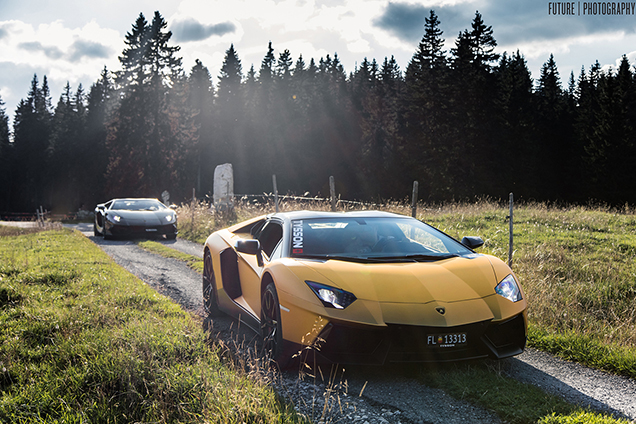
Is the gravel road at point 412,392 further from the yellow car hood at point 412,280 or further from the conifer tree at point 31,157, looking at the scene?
the conifer tree at point 31,157

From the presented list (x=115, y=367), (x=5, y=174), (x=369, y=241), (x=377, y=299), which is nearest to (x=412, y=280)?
(x=377, y=299)

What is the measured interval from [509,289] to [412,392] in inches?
46.0

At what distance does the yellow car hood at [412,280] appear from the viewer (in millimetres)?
3518

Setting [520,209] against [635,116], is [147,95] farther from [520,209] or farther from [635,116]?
[635,116]

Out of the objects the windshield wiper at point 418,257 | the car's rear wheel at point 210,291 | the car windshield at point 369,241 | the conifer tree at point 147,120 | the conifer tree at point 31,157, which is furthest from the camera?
the conifer tree at point 31,157

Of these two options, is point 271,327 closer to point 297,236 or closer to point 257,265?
point 257,265

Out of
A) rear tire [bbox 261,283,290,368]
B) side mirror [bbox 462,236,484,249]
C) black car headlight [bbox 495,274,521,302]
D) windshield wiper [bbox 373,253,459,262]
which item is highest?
side mirror [bbox 462,236,484,249]

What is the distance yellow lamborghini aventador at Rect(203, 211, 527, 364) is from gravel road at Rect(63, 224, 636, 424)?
243mm

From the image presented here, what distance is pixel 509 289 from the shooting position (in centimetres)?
389

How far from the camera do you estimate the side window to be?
4793mm

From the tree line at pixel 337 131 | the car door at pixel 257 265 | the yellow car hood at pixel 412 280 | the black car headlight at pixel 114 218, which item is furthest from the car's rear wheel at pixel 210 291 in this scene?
the tree line at pixel 337 131

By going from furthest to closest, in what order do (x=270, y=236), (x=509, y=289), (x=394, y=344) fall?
(x=270, y=236) < (x=509, y=289) < (x=394, y=344)

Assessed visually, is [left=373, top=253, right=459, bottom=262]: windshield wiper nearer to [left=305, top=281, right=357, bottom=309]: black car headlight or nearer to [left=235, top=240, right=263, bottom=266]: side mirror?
[left=305, top=281, right=357, bottom=309]: black car headlight

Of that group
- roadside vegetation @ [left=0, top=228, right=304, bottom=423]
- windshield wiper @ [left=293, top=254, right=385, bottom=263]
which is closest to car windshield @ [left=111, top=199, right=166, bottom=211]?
roadside vegetation @ [left=0, top=228, right=304, bottom=423]
